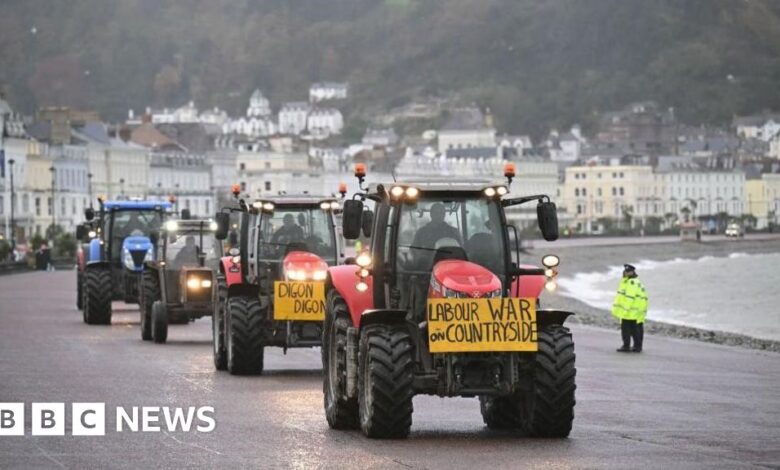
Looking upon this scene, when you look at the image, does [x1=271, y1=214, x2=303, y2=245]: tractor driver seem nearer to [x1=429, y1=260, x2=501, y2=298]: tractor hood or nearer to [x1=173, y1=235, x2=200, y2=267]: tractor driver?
[x1=173, y1=235, x2=200, y2=267]: tractor driver

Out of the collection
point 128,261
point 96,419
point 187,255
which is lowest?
point 96,419

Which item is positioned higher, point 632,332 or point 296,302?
point 296,302

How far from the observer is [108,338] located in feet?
142

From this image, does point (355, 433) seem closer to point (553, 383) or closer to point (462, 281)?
point (462, 281)

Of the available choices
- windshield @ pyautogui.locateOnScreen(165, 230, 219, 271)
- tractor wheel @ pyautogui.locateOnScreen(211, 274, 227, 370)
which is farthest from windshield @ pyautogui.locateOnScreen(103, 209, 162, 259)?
tractor wheel @ pyautogui.locateOnScreen(211, 274, 227, 370)

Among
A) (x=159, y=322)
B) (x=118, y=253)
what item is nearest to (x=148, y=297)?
(x=159, y=322)

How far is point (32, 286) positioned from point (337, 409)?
6124 cm

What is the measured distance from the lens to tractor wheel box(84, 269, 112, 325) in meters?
49.3

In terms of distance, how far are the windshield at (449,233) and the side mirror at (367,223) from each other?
1202 millimetres

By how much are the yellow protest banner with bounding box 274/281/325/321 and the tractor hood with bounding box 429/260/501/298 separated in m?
9.15

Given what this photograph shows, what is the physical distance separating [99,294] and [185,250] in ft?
21.9

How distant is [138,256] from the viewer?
50219 mm

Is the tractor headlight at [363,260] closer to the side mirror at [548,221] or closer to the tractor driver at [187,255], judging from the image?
the side mirror at [548,221]

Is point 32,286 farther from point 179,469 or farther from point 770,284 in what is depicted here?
point 179,469
